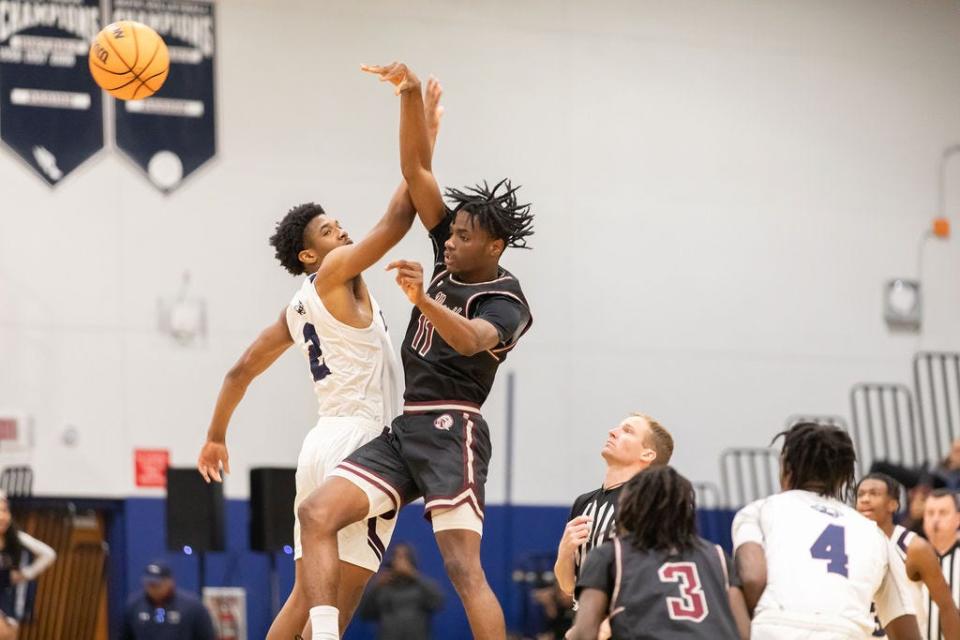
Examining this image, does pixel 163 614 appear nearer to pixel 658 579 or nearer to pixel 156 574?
pixel 156 574

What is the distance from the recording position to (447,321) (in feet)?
20.8

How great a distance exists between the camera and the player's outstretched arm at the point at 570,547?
20.9ft

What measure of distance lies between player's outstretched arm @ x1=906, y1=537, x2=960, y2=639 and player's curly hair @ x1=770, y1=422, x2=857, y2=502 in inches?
57.2

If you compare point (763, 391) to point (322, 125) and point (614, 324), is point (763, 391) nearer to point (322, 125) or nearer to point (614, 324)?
point (614, 324)

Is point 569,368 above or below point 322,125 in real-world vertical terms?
below

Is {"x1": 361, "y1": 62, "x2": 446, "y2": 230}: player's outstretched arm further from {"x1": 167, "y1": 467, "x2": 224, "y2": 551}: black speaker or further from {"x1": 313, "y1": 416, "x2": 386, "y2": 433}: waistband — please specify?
{"x1": 167, "y1": 467, "x2": 224, "y2": 551}: black speaker

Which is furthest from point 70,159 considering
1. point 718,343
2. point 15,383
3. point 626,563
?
point 626,563

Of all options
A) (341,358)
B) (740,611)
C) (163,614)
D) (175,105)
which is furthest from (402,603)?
(740,611)

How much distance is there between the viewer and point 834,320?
1820 cm

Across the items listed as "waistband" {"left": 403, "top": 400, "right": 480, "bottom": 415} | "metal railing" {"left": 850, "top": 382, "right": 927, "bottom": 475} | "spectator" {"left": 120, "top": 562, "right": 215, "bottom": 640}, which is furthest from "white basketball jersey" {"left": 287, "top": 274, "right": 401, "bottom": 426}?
"metal railing" {"left": 850, "top": 382, "right": 927, "bottom": 475}

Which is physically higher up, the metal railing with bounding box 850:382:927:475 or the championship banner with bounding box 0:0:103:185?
the championship banner with bounding box 0:0:103:185

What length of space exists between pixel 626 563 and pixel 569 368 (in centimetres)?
1164

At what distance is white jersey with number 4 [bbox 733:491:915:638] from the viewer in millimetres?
5777

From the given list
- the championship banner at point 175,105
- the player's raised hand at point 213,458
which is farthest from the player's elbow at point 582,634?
the championship banner at point 175,105
